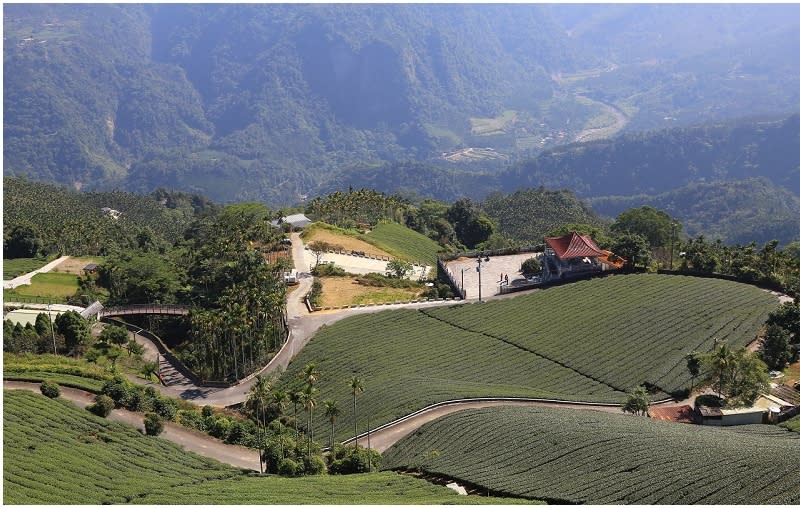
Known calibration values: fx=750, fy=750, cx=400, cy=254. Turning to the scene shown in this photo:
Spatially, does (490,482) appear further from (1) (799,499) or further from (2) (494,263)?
(2) (494,263)

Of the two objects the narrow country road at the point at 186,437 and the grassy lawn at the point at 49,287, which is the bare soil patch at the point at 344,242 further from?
the narrow country road at the point at 186,437

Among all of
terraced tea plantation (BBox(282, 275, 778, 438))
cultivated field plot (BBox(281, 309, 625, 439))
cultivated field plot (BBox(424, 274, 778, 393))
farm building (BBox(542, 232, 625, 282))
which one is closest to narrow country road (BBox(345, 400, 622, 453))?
cultivated field plot (BBox(281, 309, 625, 439))

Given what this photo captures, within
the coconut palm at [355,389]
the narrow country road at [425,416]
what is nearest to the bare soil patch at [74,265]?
the coconut palm at [355,389]

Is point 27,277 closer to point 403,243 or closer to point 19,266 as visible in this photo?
point 19,266

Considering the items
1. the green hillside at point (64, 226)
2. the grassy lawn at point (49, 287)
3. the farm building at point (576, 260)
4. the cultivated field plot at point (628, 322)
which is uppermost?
the green hillside at point (64, 226)

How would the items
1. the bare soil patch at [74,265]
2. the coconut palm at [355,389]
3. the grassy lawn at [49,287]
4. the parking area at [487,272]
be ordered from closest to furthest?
the coconut palm at [355,389], the parking area at [487,272], the grassy lawn at [49,287], the bare soil patch at [74,265]

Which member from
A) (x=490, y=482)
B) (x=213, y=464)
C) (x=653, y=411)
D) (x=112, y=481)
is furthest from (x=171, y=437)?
(x=653, y=411)
